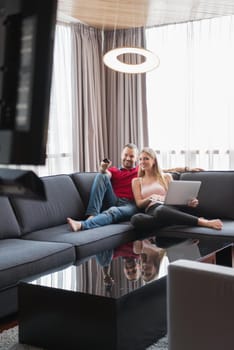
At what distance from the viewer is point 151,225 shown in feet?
13.5

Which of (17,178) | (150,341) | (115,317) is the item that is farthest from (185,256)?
(17,178)

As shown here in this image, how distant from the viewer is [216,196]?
14.4ft

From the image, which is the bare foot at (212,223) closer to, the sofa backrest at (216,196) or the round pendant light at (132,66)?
the sofa backrest at (216,196)

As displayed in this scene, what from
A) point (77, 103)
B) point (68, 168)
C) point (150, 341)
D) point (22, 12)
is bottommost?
point (150, 341)

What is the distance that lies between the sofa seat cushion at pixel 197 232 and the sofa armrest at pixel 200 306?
2.02 m

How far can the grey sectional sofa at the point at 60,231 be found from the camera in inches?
118

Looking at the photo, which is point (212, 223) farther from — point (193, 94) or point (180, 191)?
point (193, 94)

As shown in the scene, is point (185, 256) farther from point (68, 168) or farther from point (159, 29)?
point (159, 29)

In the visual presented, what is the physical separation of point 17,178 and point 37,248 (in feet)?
7.94

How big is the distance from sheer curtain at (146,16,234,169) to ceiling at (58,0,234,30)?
0.58ft

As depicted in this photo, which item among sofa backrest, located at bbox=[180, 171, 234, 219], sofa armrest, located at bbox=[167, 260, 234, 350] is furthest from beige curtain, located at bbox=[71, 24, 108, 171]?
sofa armrest, located at bbox=[167, 260, 234, 350]

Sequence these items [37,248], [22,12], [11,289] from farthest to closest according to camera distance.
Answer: [37,248] < [11,289] < [22,12]

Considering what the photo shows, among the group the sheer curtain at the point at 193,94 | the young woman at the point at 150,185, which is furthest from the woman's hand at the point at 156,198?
the sheer curtain at the point at 193,94

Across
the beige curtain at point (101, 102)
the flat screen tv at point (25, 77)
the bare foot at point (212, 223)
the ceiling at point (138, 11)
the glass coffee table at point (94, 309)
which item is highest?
the ceiling at point (138, 11)
